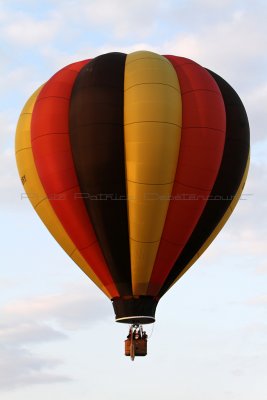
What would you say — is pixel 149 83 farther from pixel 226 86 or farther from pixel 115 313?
pixel 115 313

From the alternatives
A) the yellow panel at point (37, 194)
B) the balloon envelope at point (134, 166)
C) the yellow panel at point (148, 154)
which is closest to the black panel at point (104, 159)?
the balloon envelope at point (134, 166)

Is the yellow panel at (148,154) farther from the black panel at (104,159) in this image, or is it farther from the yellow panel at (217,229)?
the yellow panel at (217,229)

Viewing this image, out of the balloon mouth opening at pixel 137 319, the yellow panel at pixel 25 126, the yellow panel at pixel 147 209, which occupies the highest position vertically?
the yellow panel at pixel 25 126

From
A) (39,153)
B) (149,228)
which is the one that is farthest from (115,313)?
(39,153)

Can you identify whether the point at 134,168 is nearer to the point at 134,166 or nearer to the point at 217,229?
the point at 134,166

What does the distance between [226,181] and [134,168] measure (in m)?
3.12

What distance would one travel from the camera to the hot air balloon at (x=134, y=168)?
3956 centimetres

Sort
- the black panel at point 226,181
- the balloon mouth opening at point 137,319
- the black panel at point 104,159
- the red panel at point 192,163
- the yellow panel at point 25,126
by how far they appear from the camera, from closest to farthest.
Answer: the black panel at point 104,159 → the red panel at point 192,163 → the balloon mouth opening at point 137,319 → the black panel at point 226,181 → the yellow panel at point 25,126

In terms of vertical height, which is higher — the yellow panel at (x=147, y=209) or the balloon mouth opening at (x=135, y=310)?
the yellow panel at (x=147, y=209)

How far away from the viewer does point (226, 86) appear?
4188 centimetres

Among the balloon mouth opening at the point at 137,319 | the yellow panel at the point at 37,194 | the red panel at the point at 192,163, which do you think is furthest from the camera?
the yellow panel at the point at 37,194

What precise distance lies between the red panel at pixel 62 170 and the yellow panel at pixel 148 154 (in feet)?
4.39

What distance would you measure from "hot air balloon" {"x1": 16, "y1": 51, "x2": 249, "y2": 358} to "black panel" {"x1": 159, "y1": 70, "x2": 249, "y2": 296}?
31 millimetres

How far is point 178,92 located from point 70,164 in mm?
3932
